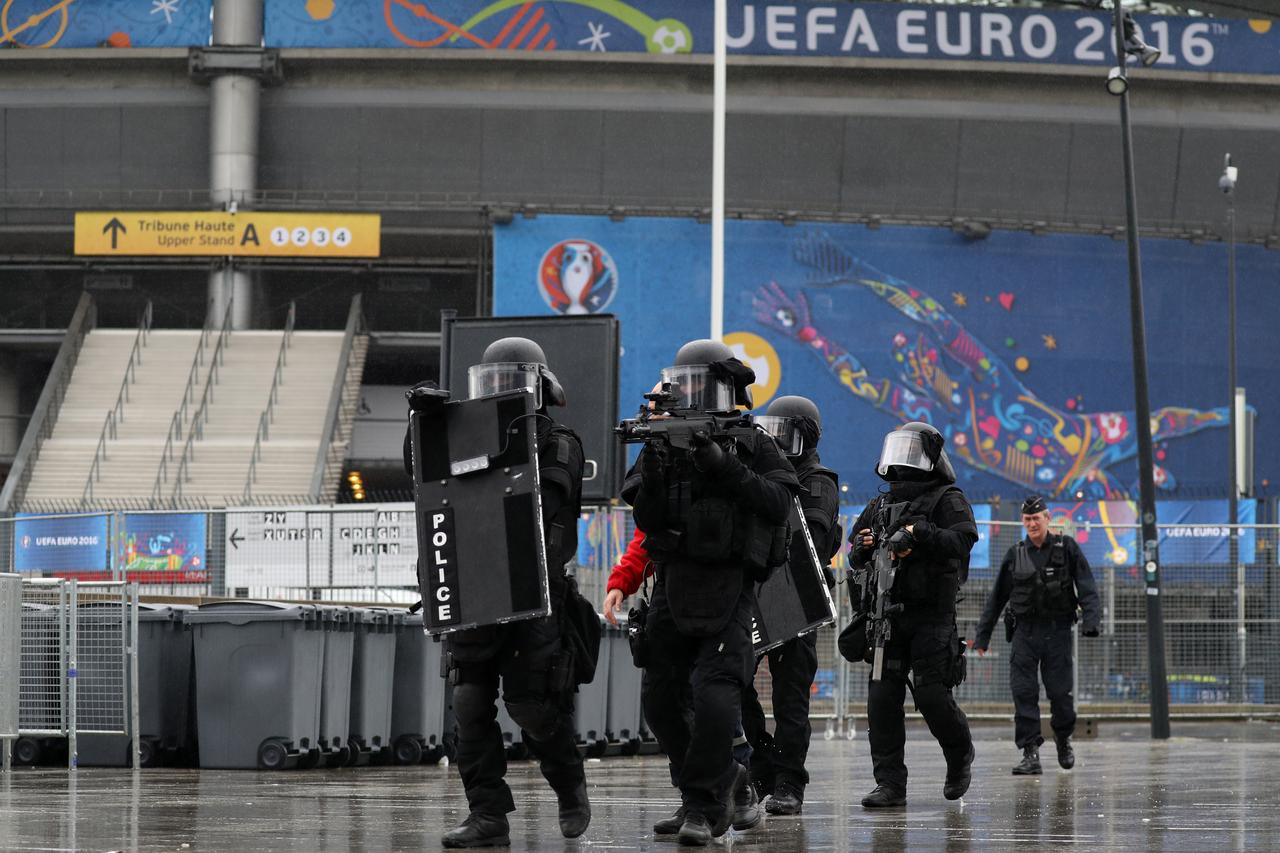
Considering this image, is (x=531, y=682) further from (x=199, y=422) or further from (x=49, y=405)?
(x=49, y=405)

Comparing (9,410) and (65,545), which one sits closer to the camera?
(65,545)

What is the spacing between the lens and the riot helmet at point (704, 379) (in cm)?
777

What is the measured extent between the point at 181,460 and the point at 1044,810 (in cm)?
3384

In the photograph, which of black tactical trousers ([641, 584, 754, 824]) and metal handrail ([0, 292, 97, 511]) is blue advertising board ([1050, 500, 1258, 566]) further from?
metal handrail ([0, 292, 97, 511])

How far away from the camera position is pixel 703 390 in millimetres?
7785

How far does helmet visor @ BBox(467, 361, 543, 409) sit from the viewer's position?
7645 mm

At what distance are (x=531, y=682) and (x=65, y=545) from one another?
644 inches

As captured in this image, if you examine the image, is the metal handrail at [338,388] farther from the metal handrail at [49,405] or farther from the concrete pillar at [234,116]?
the metal handrail at [49,405]

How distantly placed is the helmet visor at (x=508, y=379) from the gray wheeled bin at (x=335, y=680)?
6.50m

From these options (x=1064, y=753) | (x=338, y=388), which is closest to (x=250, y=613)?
(x=1064, y=753)

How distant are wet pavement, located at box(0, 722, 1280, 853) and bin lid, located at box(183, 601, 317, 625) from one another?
43.0 inches

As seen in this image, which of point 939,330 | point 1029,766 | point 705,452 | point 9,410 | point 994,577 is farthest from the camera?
point 9,410

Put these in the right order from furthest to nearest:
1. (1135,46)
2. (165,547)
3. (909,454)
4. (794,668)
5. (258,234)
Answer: (258,234), (1135,46), (165,547), (909,454), (794,668)

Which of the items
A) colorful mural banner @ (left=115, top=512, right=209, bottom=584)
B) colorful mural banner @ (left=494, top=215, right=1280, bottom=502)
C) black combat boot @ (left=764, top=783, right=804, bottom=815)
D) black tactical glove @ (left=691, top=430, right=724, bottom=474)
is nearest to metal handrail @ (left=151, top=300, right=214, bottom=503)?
colorful mural banner @ (left=494, top=215, right=1280, bottom=502)
